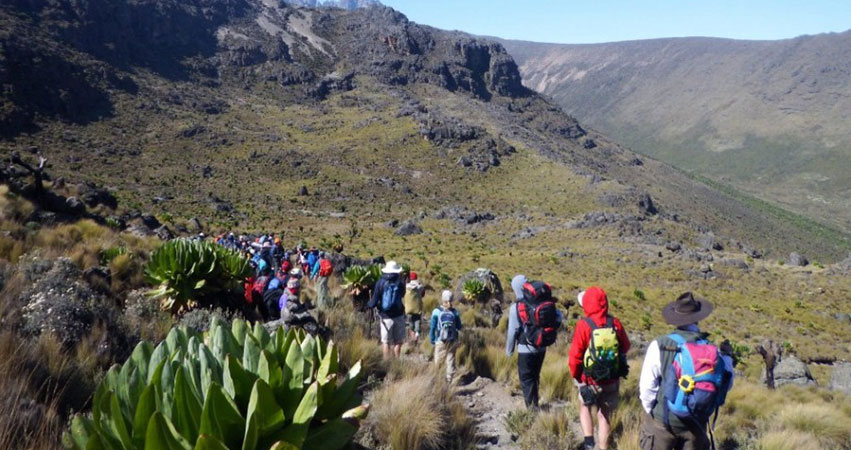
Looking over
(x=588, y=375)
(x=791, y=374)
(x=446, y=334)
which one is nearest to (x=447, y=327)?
(x=446, y=334)

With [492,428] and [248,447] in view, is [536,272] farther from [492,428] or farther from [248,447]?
[248,447]

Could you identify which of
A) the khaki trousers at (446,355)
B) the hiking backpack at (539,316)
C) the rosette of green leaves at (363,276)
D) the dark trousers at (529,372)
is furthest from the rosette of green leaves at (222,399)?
the rosette of green leaves at (363,276)

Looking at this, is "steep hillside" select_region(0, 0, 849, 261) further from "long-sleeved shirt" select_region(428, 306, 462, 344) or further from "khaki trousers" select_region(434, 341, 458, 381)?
"khaki trousers" select_region(434, 341, 458, 381)

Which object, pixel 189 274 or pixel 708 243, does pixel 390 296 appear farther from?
pixel 708 243

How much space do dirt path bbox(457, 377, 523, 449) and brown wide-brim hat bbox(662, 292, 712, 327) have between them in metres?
1.75

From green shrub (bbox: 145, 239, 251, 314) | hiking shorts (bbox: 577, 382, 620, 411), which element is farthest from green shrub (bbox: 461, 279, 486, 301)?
hiking shorts (bbox: 577, 382, 620, 411)

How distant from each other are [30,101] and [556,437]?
296ft

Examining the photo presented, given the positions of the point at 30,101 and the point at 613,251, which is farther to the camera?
the point at 30,101

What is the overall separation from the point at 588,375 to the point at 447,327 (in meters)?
2.55

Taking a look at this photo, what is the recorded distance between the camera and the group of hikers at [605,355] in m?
3.42

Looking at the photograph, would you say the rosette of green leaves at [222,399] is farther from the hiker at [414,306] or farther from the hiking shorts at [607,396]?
the hiker at [414,306]

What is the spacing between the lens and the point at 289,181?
7175 cm

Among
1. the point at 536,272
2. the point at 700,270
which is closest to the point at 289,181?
the point at 536,272

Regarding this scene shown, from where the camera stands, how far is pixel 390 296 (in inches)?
273
